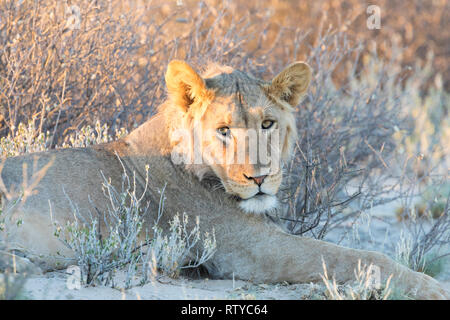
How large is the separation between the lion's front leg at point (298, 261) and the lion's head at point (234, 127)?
21cm

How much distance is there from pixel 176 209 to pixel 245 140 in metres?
0.71

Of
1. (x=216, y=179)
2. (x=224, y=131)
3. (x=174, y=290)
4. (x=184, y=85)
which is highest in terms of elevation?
(x=184, y=85)

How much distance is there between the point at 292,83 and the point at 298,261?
1.16m

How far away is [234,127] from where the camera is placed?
3770mm

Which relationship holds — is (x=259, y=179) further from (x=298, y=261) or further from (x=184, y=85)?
(x=184, y=85)

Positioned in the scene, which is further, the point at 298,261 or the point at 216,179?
the point at 216,179

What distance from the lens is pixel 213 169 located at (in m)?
3.92

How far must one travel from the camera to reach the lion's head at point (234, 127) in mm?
3756

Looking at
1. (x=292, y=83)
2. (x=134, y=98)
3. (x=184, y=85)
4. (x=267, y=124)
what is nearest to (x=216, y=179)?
(x=267, y=124)

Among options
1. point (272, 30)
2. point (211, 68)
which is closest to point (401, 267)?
point (211, 68)

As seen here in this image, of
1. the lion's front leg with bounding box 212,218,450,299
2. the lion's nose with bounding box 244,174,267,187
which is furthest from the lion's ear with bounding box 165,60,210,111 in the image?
the lion's front leg with bounding box 212,218,450,299

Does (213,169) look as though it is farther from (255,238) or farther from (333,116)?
(333,116)

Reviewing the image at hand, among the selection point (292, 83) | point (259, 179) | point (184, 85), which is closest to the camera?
point (259, 179)

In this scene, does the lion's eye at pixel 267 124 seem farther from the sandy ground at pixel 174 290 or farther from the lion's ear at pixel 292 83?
the sandy ground at pixel 174 290
